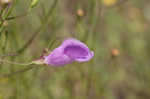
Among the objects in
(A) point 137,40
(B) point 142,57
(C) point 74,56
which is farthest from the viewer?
(A) point 137,40

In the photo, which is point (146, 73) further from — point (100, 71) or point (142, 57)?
point (100, 71)

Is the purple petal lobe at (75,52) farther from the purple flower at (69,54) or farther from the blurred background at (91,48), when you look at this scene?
the blurred background at (91,48)

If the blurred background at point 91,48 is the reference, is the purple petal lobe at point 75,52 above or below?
above

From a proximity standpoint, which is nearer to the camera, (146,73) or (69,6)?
(146,73)

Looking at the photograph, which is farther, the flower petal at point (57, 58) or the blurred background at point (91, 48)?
the blurred background at point (91, 48)

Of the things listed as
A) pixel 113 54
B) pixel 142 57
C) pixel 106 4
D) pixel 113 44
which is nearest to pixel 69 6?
pixel 106 4

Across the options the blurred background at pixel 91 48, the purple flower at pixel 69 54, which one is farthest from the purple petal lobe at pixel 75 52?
the blurred background at pixel 91 48

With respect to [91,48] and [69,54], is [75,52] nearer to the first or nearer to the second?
[69,54]
